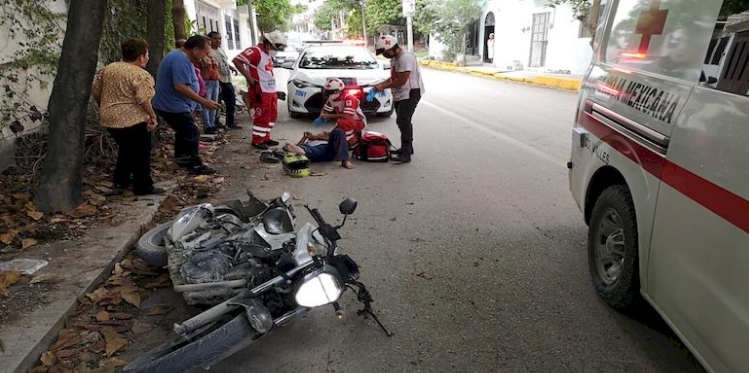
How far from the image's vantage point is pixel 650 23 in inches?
113

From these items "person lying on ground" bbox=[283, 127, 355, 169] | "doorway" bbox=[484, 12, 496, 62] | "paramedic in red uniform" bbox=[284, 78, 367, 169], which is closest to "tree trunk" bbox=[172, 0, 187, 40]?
"paramedic in red uniform" bbox=[284, 78, 367, 169]

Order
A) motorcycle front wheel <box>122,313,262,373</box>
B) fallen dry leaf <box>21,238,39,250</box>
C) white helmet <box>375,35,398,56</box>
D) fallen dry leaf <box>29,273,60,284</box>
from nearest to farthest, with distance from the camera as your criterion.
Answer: motorcycle front wheel <box>122,313,262,373</box> < fallen dry leaf <box>29,273,60,284</box> < fallen dry leaf <box>21,238,39,250</box> < white helmet <box>375,35,398,56</box>

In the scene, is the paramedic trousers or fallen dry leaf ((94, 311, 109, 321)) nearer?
fallen dry leaf ((94, 311, 109, 321))

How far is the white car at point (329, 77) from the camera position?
9.59m

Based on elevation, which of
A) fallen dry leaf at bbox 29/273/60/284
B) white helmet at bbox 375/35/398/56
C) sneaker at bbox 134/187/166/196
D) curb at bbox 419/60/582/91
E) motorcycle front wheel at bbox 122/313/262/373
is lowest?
curb at bbox 419/60/582/91

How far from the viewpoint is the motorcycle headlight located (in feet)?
7.82

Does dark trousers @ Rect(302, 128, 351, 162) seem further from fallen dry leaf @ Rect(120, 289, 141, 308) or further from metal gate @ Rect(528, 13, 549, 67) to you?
metal gate @ Rect(528, 13, 549, 67)

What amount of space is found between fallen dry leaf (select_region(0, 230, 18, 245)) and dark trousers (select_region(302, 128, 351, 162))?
3555 millimetres

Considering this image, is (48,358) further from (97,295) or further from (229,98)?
(229,98)

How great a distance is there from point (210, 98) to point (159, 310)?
20.1ft

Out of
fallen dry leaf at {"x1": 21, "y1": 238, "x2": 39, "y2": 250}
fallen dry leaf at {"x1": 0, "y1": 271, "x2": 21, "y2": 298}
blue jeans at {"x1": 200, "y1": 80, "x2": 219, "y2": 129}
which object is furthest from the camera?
blue jeans at {"x1": 200, "y1": 80, "x2": 219, "y2": 129}

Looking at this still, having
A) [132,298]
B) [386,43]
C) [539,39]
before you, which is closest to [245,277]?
[132,298]

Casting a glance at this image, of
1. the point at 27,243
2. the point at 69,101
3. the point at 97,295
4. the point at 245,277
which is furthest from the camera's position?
the point at 69,101

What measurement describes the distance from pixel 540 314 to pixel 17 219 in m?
4.38
